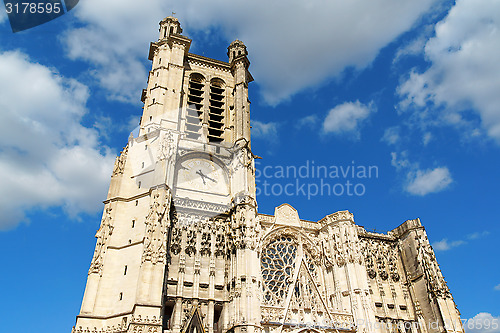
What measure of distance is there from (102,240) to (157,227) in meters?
3.26

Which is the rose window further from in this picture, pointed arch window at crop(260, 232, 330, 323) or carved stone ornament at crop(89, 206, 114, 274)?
carved stone ornament at crop(89, 206, 114, 274)

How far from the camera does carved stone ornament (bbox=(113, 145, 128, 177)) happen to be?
2347 centimetres

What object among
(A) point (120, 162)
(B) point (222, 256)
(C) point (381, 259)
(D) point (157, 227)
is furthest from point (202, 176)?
(C) point (381, 259)

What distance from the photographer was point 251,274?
19.3 m

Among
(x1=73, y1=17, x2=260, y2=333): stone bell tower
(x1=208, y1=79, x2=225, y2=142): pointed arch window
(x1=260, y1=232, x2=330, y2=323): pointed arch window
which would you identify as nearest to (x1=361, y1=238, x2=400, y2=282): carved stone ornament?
(x1=260, y1=232, x2=330, y2=323): pointed arch window

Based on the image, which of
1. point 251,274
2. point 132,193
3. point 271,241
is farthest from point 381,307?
point 132,193

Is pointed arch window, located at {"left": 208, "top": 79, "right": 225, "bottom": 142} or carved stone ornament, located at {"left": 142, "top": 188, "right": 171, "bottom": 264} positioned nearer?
carved stone ornament, located at {"left": 142, "top": 188, "right": 171, "bottom": 264}

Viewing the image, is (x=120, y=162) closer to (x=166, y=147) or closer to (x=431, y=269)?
(x=166, y=147)

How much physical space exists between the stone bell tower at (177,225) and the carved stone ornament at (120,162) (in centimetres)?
8

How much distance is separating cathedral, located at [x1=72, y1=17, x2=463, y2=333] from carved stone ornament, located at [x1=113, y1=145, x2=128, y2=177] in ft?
0.26

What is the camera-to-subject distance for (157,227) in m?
19.2

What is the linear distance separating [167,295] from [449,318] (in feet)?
51.2

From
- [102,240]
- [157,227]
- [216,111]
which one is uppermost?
[216,111]

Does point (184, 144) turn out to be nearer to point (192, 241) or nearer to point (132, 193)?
point (132, 193)
